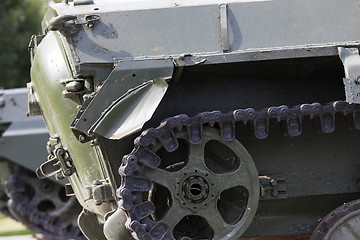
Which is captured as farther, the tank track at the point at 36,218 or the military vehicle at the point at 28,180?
the military vehicle at the point at 28,180

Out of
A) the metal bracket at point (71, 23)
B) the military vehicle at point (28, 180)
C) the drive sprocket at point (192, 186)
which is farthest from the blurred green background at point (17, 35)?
the drive sprocket at point (192, 186)

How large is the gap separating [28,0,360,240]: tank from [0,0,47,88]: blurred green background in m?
17.9

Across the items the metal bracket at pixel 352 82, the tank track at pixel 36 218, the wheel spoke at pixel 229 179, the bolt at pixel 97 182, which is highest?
the metal bracket at pixel 352 82

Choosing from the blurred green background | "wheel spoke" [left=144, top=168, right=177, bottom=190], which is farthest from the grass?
the blurred green background

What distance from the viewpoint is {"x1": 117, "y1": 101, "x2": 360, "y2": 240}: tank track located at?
558 centimetres

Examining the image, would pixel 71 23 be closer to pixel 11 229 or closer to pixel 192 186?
pixel 192 186

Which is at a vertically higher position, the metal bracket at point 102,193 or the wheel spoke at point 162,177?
the wheel spoke at point 162,177

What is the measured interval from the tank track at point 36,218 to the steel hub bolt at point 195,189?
6.23 metres

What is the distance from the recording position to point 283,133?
19.6ft

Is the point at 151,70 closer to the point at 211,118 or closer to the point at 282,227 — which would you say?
the point at 211,118

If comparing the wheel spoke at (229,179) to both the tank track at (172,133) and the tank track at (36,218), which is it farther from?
the tank track at (36,218)

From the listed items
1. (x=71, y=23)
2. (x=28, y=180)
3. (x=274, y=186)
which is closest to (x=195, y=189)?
(x=274, y=186)

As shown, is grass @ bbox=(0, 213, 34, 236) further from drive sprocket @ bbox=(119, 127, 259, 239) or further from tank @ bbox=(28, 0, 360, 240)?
drive sprocket @ bbox=(119, 127, 259, 239)

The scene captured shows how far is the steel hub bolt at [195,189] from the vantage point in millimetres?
5773
